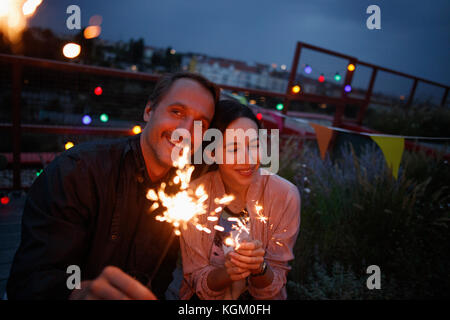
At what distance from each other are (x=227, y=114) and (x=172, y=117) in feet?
1.42

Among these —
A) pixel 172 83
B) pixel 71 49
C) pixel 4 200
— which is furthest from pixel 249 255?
pixel 4 200

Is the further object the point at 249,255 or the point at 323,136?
the point at 323,136

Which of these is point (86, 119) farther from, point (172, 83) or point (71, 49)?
point (172, 83)

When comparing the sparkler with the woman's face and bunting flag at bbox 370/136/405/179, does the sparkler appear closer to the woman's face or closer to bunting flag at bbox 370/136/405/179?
the woman's face

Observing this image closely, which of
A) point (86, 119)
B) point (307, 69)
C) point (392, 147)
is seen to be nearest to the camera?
point (392, 147)

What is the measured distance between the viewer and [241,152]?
2090 mm

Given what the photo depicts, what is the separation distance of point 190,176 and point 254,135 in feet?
2.03

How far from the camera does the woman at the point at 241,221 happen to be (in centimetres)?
202

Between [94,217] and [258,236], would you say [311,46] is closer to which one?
[258,236]

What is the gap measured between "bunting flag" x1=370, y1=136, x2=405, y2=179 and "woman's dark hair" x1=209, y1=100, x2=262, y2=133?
72.6 inches

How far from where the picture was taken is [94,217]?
188 centimetres

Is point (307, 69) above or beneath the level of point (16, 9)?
above
